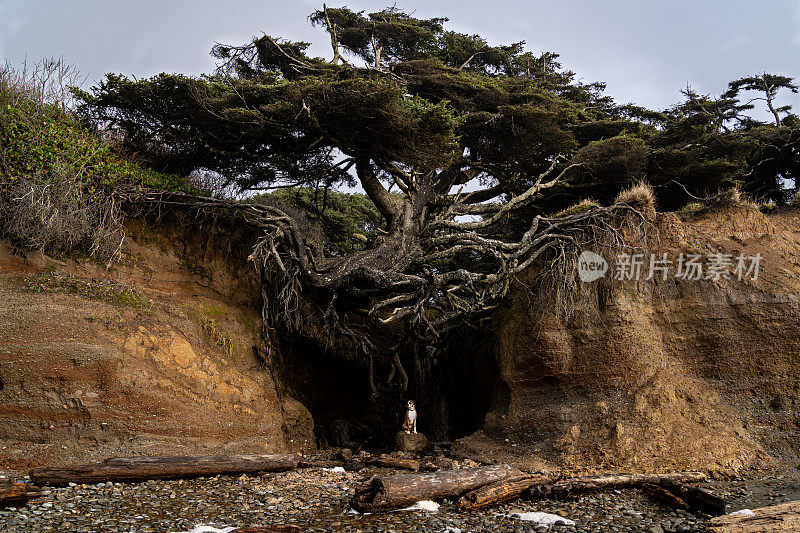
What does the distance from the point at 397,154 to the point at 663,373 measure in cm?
Result: 738

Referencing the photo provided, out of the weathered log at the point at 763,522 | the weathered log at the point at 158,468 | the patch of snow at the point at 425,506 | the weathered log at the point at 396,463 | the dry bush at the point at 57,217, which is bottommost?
the weathered log at the point at 396,463

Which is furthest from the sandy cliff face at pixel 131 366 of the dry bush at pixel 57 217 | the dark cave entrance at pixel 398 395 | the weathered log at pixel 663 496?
the weathered log at pixel 663 496

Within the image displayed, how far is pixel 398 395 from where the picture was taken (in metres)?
13.9

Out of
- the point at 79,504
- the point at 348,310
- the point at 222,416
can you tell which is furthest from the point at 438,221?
the point at 79,504

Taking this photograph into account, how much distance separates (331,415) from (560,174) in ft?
29.7

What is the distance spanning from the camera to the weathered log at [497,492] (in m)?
7.01

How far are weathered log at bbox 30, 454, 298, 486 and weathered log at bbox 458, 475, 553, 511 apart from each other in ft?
10.9

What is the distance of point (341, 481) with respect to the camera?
8578 millimetres

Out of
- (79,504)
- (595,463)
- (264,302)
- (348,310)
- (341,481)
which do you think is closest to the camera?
(79,504)

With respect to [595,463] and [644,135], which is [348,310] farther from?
[644,135]

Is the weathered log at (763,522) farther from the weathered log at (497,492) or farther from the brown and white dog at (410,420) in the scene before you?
the brown and white dog at (410,420)

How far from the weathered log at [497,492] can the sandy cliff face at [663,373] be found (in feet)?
8.38

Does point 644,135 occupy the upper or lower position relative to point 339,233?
upper

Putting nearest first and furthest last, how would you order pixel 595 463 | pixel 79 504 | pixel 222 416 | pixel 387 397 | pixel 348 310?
pixel 79 504, pixel 595 463, pixel 222 416, pixel 348 310, pixel 387 397
